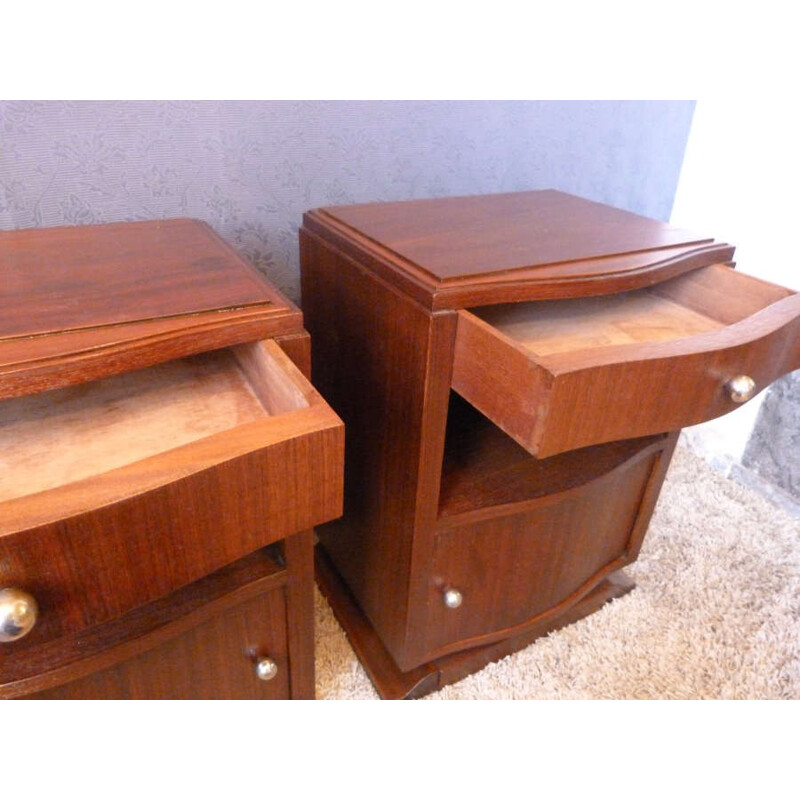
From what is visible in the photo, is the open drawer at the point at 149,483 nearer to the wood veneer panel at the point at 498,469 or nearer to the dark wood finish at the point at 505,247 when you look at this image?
the dark wood finish at the point at 505,247

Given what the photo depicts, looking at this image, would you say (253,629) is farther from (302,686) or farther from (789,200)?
(789,200)

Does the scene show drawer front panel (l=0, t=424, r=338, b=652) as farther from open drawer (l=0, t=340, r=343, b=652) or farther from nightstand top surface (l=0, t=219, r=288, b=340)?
nightstand top surface (l=0, t=219, r=288, b=340)

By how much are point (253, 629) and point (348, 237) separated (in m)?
0.41

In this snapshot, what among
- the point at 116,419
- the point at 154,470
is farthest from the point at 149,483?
the point at 116,419

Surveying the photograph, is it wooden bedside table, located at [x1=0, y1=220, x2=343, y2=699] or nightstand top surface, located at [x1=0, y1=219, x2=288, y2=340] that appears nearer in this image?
wooden bedside table, located at [x1=0, y1=220, x2=343, y2=699]

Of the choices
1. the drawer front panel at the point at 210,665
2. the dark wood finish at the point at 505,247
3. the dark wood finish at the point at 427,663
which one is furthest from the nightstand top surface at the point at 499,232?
the dark wood finish at the point at 427,663

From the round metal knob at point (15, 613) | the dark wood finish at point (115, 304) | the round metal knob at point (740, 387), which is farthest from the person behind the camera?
the round metal knob at point (740, 387)

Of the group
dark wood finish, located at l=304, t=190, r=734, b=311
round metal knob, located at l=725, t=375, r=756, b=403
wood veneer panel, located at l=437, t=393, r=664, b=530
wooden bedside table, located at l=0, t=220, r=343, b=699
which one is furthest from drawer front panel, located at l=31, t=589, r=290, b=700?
round metal knob, located at l=725, t=375, r=756, b=403

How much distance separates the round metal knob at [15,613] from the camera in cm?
33

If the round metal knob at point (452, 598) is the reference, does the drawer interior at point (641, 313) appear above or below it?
above

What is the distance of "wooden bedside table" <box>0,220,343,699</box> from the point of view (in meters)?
0.35

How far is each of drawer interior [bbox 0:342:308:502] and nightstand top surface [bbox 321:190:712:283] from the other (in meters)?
0.19

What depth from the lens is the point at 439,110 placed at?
0.93 m
